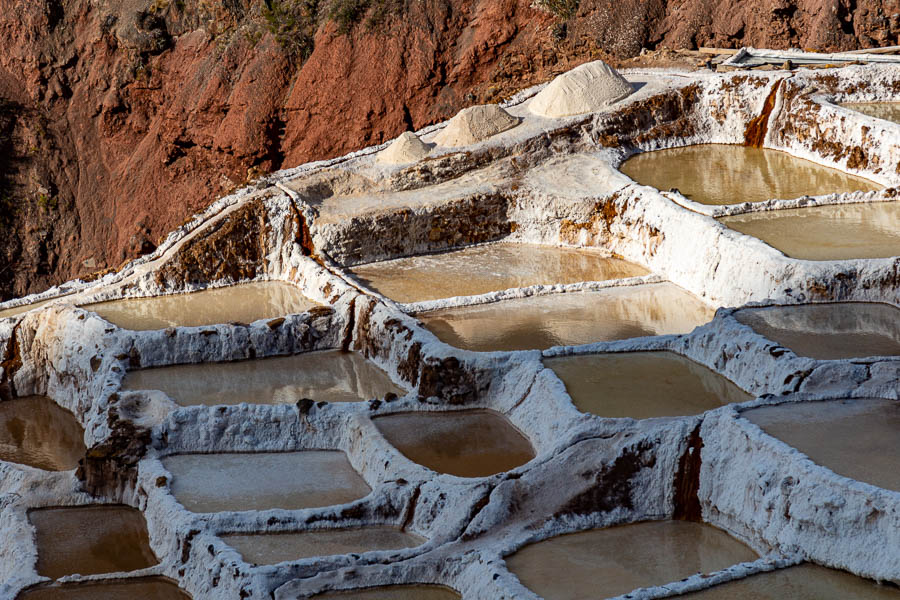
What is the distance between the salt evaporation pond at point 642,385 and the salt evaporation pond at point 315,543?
2516 mm

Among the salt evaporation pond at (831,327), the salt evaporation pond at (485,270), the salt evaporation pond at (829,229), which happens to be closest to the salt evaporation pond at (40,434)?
the salt evaporation pond at (485,270)

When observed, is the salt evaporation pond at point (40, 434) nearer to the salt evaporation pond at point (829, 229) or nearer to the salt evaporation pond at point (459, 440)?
the salt evaporation pond at point (459, 440)

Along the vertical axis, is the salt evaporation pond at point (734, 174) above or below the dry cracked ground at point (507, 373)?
above

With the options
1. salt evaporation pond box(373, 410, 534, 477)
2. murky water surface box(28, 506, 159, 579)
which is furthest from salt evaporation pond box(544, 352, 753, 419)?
murky water surface box(28, 506, 159, 579)

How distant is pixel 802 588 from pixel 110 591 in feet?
21.9

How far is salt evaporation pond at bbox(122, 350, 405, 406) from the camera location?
13992 mm

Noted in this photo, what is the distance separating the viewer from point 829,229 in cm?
1572

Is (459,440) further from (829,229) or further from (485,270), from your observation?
(829,229)

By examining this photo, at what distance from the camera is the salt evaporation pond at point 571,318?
14195 millimetres

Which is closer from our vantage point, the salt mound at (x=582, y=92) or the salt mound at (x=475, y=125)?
the salt mound at (x=475, y=125)

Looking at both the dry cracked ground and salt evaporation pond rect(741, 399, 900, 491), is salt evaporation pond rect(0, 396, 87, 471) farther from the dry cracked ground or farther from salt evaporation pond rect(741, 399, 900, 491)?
salt evaporation pond rect(741, 399, 900, 491)

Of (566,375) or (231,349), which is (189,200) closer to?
(231,349)

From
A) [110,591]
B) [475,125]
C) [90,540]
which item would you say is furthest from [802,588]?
[475,125]

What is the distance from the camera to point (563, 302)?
15.7 metres
